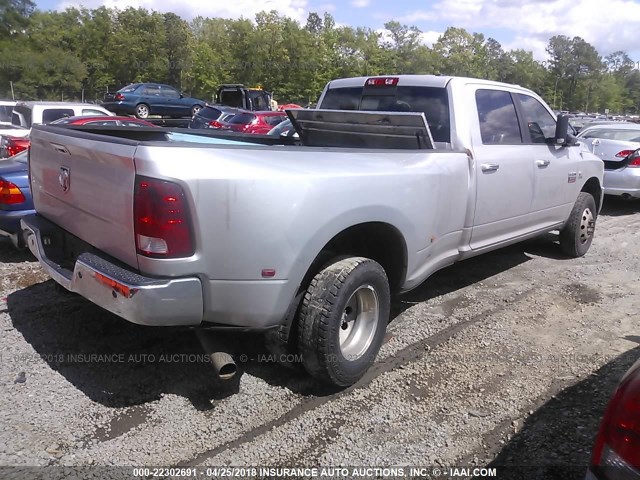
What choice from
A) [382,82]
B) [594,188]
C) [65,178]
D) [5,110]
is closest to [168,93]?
[5,110]

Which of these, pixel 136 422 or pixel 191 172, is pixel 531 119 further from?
pixel 136 422

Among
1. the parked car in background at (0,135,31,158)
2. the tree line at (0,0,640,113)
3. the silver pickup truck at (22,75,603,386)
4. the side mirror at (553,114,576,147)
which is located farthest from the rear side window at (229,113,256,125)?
the tree line at (0,0,640,113)

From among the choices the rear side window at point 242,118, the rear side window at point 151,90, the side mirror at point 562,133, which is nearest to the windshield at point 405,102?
the side mirror at point 562,133

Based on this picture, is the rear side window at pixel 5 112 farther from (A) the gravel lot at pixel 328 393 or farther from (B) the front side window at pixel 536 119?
(B) the front side window at pixel 536 119

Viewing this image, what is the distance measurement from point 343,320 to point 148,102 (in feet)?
83.2

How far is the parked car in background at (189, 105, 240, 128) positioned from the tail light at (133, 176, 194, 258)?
591 inches

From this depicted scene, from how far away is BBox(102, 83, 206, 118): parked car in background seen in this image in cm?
2598

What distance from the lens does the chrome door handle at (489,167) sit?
4434mm

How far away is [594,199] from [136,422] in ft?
19.4

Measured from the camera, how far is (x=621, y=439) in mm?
1718

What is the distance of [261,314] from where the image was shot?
2.94m

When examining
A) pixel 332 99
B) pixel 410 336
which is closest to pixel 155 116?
pixel 332 99

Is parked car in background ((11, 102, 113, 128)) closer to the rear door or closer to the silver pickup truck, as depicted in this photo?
the silver pickup truck

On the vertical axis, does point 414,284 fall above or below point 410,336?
above
